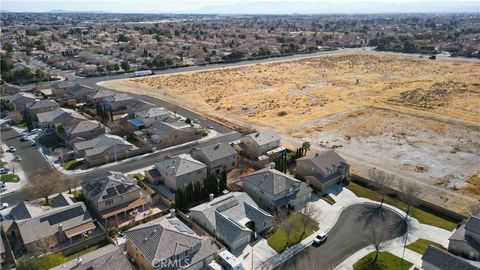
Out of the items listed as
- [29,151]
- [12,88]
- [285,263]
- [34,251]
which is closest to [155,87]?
[12,88]

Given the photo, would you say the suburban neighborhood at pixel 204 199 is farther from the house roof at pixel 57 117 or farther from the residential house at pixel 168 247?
the house roof at pixel 57 117

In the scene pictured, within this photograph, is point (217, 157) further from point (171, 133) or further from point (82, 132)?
point (82, 132)

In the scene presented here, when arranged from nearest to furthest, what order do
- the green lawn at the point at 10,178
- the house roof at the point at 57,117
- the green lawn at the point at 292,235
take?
1. the green lawn at the point at 292,235
2. the green lawn at the point at 10,178
3. the house roof at the point at 57,117

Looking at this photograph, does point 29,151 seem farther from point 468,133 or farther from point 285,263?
point 468,133

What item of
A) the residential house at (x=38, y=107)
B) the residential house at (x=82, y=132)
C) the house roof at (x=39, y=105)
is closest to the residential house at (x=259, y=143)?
the residential house at (x=82, y=132)

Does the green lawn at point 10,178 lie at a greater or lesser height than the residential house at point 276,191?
lesser
